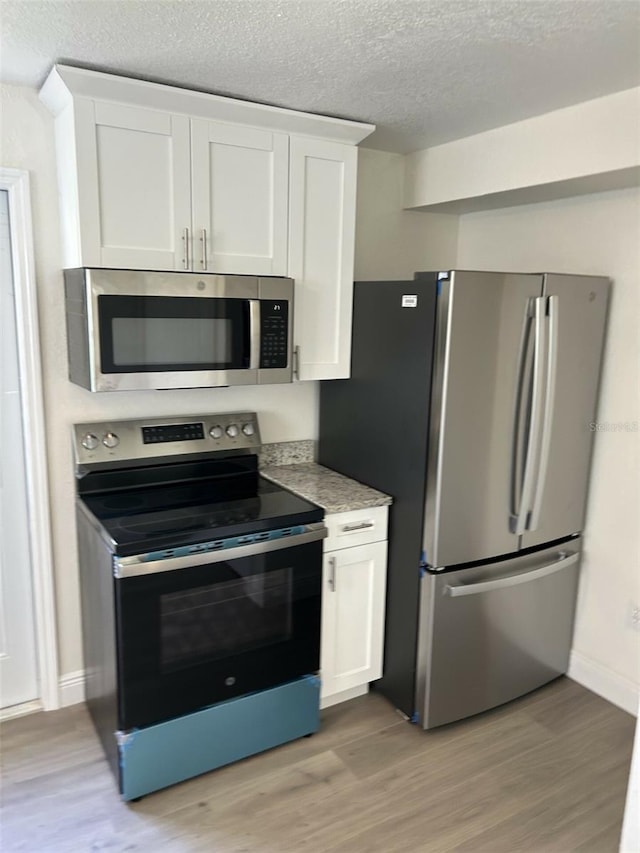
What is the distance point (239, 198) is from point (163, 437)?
95cm

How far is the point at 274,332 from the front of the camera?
2.38 m

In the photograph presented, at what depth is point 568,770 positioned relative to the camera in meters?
2.34

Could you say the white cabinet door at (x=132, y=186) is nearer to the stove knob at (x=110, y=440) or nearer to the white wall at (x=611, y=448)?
the stove knob at (x=110, y=440)

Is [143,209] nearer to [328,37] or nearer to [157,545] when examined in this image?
[328,37]

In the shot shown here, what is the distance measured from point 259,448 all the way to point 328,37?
1550 mm

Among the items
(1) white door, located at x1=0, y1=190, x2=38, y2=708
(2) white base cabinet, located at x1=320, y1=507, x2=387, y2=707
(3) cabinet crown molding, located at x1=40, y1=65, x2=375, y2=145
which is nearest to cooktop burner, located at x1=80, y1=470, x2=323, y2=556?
(2) white base cabinet, located at x1=320, y1=507, x2=387, y2=707

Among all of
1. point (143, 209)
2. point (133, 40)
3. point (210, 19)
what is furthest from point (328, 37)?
point (143, 209)

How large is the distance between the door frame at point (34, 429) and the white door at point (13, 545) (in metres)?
0.04

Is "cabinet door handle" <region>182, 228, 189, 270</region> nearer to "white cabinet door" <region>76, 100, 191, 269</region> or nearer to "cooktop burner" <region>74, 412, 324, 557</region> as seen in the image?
"white cabinet door" <region>76, 100, 191, 269</region>

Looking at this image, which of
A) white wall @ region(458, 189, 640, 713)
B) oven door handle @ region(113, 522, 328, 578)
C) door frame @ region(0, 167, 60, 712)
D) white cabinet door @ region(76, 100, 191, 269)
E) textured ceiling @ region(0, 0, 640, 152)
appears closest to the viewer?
textured ceiling @ region(0, 0, 640, 152)

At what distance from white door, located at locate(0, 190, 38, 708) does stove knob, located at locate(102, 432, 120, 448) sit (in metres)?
0.33

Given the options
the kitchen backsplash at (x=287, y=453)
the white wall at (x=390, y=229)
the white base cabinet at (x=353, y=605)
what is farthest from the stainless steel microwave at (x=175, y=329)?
the white wall at (x=390, y=229)

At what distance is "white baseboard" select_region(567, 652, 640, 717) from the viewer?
2648 millimetres

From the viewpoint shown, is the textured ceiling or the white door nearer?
the textured ceiling
